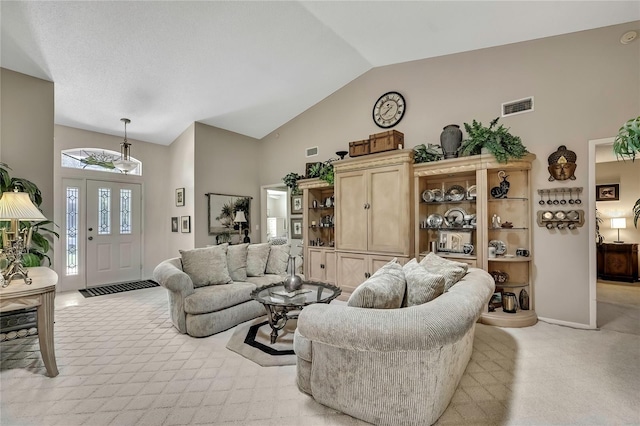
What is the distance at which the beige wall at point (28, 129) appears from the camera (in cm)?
337

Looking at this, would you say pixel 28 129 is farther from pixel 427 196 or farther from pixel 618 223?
pixel 618 223

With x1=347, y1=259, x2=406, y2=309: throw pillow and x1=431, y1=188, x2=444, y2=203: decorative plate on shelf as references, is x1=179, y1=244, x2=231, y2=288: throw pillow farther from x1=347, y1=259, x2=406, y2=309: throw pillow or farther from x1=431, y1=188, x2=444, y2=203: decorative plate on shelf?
x1=431, y1=188, x2=444, y2=203: decorative plate on shelf

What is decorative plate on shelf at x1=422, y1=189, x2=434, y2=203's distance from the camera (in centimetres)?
417

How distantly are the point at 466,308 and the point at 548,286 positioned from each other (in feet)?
8.73

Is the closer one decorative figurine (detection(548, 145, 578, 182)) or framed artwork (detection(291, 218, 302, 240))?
decorative figurine (detection(548, 145, 578, 182))

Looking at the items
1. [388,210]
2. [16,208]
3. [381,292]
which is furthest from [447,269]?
[16,208]

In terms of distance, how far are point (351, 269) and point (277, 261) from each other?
1.15 meters

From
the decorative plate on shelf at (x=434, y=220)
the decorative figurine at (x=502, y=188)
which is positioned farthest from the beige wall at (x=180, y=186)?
the decorative figurine at (x=502, y=188)

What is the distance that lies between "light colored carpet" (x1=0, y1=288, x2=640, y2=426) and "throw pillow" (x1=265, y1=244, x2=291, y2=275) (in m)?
1.22

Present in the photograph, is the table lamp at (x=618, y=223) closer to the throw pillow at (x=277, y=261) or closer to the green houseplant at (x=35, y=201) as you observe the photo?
the throw pillow at (x=277, y=261)

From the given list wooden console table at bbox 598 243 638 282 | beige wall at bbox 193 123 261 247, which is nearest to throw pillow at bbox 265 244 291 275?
beige wall at bbox 193 123 261 247

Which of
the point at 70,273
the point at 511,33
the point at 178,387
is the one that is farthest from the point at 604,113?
the point at 70,273

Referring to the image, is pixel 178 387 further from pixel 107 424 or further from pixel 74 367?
pixel 74 367

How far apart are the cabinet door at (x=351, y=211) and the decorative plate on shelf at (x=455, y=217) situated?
1.14 m
